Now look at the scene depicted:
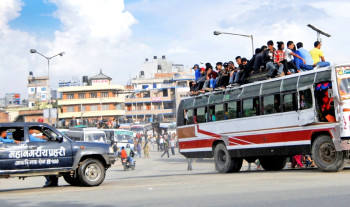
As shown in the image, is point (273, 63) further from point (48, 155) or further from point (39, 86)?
point (39, 86)

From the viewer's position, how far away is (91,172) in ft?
57.8

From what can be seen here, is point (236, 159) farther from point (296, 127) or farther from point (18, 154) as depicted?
point (18, 154)

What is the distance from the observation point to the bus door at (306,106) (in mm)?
18078

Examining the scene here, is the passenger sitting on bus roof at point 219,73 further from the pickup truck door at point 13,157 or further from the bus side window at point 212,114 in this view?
the pickup truck door at point 13,157

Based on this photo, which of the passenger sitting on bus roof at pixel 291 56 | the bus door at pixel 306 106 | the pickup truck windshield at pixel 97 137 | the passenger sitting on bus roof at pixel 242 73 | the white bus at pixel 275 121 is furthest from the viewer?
the pickup truck windshield at pixel 97 137

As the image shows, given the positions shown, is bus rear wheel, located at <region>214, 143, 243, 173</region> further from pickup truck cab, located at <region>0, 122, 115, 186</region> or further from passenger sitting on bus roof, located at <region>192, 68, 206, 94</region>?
pickup truck cab, located at <region>0, 122, 115, 186</region>

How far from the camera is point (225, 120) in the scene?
2247cm

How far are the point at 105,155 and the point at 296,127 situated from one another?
603 cm

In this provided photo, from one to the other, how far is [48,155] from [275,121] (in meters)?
7.54

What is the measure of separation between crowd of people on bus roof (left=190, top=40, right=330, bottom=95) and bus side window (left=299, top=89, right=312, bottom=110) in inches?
39.2

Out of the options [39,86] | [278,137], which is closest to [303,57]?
[278,137]

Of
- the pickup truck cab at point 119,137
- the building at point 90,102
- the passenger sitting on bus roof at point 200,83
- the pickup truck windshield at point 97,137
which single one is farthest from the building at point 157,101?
the passenger sitting on bus roof at point 200,83

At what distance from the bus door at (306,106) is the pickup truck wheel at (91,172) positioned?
6.31 m

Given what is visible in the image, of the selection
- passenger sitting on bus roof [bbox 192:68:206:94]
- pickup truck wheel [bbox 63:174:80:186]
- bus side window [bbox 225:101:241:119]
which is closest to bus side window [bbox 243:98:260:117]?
bus side window [bbox 225:101:241:119]
